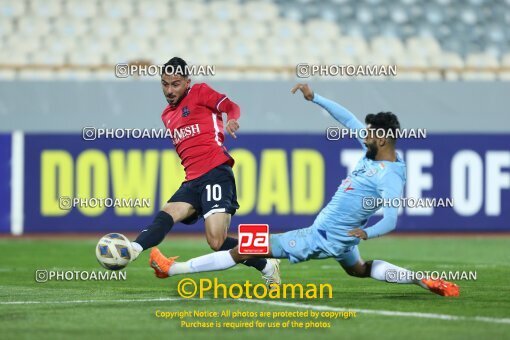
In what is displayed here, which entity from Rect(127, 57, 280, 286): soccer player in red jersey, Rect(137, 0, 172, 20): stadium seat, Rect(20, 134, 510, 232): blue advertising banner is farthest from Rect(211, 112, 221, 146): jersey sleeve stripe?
Rect(137, 0, 172, 20): stadium seat

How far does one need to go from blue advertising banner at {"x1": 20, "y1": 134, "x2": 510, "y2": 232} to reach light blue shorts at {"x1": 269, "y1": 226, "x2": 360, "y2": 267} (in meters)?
9.22

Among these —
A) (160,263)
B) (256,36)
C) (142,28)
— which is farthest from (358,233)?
(256,36)

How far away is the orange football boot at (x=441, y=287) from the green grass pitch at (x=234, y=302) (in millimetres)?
93

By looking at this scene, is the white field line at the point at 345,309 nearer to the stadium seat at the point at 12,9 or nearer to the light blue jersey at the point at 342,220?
the light blue jersey at the point at 342,220

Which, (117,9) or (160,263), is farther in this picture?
(117,9)

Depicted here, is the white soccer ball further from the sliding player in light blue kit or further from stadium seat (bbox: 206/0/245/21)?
stadium seat (bbox: 206/0/245/21)

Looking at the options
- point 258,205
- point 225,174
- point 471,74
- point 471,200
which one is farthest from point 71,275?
point 471,74

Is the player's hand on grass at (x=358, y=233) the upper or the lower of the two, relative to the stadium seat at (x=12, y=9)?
lower

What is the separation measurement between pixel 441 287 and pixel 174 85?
320 cm

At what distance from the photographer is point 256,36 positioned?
21672mm

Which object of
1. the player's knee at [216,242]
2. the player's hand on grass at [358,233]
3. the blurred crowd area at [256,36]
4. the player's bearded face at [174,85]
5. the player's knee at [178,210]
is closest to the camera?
the player's hand on grass at [358,233]

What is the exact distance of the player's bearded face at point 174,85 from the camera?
10367mm

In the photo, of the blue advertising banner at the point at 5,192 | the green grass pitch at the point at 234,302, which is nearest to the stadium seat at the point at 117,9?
the blue advertising banner at the point at 5,192

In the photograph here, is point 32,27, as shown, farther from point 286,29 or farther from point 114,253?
point 114,253
